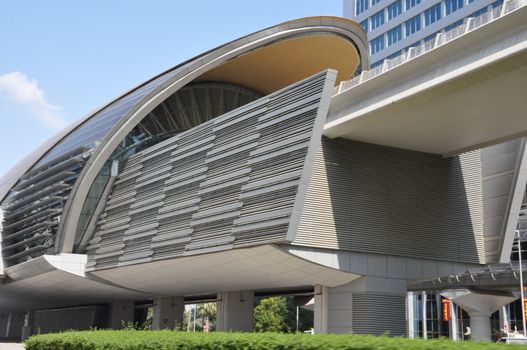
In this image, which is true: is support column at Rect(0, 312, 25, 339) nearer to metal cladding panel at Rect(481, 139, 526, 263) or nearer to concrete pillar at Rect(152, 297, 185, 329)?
concrete pillar at Rect(152, 297, 185, 329)

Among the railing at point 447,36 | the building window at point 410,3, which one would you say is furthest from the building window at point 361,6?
the railing at point 447,36

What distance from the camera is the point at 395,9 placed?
68875mm

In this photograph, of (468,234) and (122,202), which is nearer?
(468,234)

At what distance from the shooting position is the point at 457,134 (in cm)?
2302

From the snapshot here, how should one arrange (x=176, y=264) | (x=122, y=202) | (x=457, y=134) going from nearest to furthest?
(x=457, y=134)
(x=176, y=264)
(x=122, y=202)

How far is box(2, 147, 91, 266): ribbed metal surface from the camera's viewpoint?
115 feet

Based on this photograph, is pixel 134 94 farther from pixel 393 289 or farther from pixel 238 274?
pixel 393 289

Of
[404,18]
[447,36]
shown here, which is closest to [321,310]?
[447,36]

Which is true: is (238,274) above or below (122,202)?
below

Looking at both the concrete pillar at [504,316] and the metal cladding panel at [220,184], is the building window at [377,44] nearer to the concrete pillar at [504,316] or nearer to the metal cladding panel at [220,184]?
the concrete pillar at [504,316]

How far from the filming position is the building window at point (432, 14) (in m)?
62.3

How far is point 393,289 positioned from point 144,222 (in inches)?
489

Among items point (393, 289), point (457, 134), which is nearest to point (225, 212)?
point (393, 289)

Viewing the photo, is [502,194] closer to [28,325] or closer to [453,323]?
[453,323]
